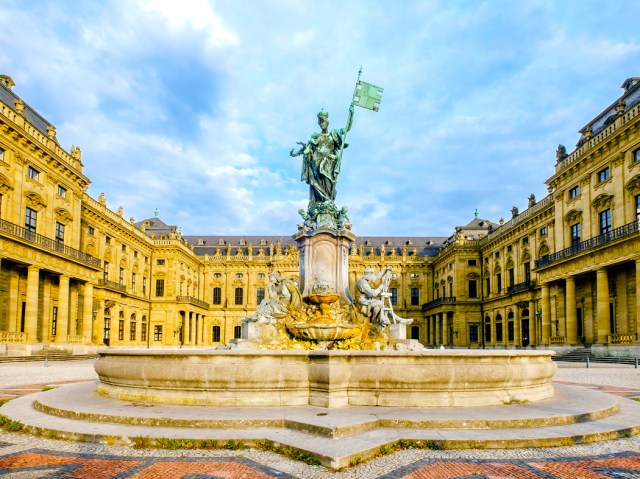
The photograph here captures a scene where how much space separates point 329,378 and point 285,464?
8.49 feet

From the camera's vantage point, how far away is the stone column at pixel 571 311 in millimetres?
37844

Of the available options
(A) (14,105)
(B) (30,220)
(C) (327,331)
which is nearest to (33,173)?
(B) (30,220)

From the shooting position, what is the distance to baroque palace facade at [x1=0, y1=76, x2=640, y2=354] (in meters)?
32.6

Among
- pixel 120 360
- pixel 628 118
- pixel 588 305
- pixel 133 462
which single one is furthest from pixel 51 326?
pixel 628 118

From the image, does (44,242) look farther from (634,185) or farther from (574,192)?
(574,192)

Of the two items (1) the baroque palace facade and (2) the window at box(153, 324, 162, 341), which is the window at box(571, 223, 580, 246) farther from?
(2) the window at box(153, 324, 162, 341)

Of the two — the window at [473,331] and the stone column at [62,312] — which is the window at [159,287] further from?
the window at [473,331]

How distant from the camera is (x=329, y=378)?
8602 mm

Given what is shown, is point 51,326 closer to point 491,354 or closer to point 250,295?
point 491,354

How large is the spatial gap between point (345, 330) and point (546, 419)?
6.56 m

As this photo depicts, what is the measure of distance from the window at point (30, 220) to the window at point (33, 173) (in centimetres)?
248

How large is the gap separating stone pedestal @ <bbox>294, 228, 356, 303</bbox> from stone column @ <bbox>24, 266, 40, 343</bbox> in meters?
26.6

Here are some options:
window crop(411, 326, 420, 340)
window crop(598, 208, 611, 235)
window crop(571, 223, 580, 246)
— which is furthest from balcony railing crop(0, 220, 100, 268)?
window crop(411, 326, 420, 340)

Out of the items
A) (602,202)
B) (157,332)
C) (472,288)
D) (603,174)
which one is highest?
(603,174)
